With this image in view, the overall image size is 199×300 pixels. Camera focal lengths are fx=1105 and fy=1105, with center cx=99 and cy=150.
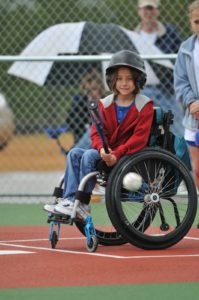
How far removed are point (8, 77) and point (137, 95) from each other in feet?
21.8

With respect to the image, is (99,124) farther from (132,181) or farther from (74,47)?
(74,47)

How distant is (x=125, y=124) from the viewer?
820cm

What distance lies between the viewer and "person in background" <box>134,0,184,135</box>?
12789mm

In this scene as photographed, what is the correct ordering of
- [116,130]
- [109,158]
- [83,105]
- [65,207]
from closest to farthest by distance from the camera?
1. [109,158]
2. [65,207]
3. [116,130]
4. [83,105]

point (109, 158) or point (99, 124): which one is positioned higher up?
point (99, 124)

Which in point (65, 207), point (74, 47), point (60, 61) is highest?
point (74, 47)

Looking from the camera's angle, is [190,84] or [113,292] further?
[190,84]

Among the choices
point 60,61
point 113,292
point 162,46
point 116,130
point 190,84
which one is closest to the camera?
point 113,292

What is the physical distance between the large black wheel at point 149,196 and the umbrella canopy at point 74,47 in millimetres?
4671

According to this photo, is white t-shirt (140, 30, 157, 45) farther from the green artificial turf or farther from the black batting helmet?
the green artificial turf

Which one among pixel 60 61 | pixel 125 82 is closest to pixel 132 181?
pixel 125 82

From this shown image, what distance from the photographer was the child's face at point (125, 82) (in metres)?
8.29

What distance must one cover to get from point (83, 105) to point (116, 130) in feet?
16.2

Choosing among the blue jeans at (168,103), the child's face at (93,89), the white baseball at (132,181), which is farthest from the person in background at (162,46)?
the white baseball at (132,181)
